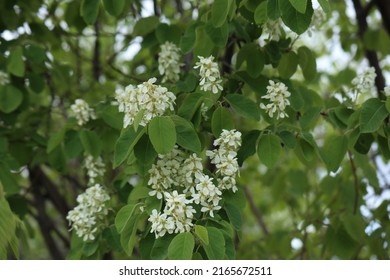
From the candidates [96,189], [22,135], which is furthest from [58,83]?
[96,189]

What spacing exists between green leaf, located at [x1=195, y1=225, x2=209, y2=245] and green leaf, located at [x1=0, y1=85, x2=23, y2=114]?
1.31m

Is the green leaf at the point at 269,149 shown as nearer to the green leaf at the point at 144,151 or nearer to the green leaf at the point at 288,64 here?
the green leaf at the point at 144,151

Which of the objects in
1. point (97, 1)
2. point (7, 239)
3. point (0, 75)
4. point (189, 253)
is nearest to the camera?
point (7, 239)

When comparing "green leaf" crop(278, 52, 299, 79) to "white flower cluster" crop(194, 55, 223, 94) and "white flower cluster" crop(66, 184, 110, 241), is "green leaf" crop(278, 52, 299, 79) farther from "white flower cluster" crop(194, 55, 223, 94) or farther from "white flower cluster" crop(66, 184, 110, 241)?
"white flower cluster" crop(66, 184, 110, 241)

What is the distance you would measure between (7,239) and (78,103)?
1.04 m

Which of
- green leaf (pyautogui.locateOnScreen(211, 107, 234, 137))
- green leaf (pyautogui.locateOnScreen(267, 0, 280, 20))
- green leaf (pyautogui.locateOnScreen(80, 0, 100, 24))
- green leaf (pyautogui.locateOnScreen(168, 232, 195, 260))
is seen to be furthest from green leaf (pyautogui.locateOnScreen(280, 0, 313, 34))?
green leaf (pyautogui.locateOnScreen(80, 0, 100, 24))

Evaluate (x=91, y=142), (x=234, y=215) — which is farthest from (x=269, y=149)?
(x=91, y=142)

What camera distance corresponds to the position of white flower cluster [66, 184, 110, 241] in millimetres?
2256

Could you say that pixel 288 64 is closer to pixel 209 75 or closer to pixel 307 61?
pixel 307 61

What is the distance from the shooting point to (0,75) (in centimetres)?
277

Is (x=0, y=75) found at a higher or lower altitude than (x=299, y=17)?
higher

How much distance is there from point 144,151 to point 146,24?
0.93 metres
